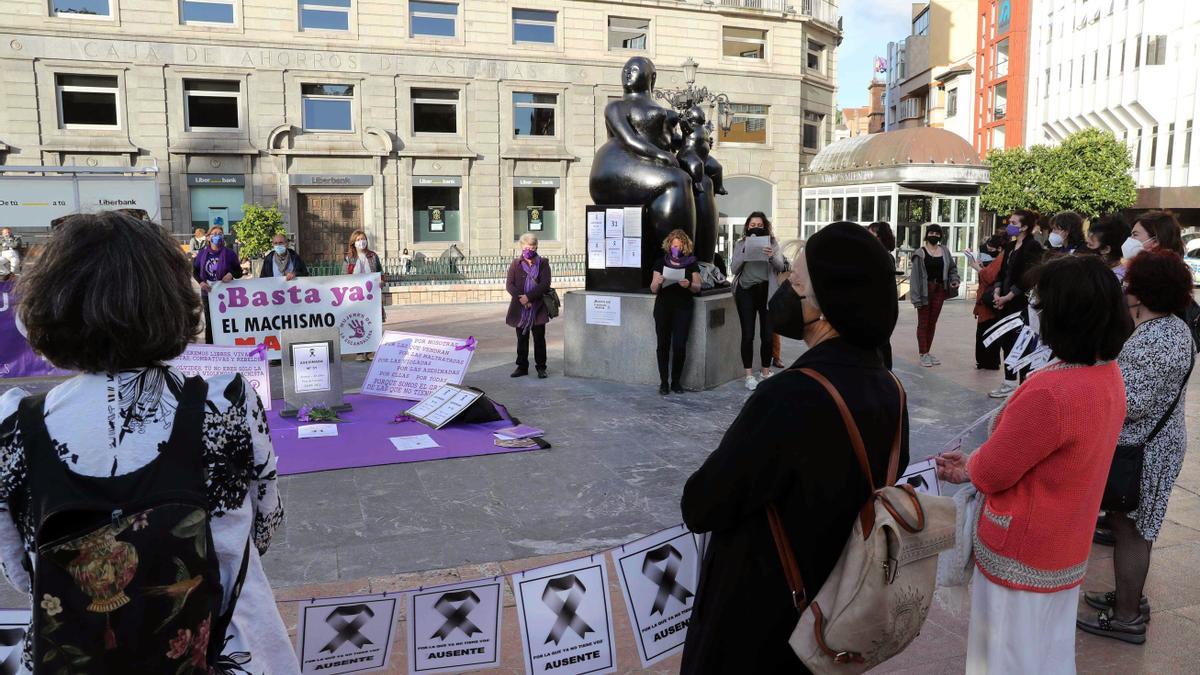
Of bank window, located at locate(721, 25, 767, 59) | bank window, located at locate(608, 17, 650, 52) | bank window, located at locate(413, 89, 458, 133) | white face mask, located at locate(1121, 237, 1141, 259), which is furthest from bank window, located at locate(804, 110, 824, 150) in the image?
white face mask, located at locate(1121, 237, 1141, 259)

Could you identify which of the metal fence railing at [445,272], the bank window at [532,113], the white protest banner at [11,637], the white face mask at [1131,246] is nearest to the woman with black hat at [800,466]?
the white protest banner at [11,637]

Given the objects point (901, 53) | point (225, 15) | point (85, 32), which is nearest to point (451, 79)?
point (225, 15)

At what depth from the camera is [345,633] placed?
2793 millimetres

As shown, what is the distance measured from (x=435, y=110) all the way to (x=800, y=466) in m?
31.6

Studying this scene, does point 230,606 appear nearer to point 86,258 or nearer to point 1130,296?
point 86,258

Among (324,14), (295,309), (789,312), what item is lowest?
(295,309)

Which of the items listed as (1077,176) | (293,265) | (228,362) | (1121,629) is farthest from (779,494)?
(1077,176)

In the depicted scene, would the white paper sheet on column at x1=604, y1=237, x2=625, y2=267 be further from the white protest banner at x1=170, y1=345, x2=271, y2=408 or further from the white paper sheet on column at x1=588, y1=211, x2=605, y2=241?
the white protest banner at x1=170, y1=345, x2=271, y2=408

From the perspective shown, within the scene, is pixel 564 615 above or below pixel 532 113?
below

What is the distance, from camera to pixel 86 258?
176 centimetres

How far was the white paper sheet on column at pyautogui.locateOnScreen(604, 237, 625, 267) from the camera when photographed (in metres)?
9.86

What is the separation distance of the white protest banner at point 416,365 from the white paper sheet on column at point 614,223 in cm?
219

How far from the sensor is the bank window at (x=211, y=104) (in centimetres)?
2878

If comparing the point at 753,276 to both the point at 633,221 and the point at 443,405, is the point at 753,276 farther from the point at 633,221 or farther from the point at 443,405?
the point at 443,405
